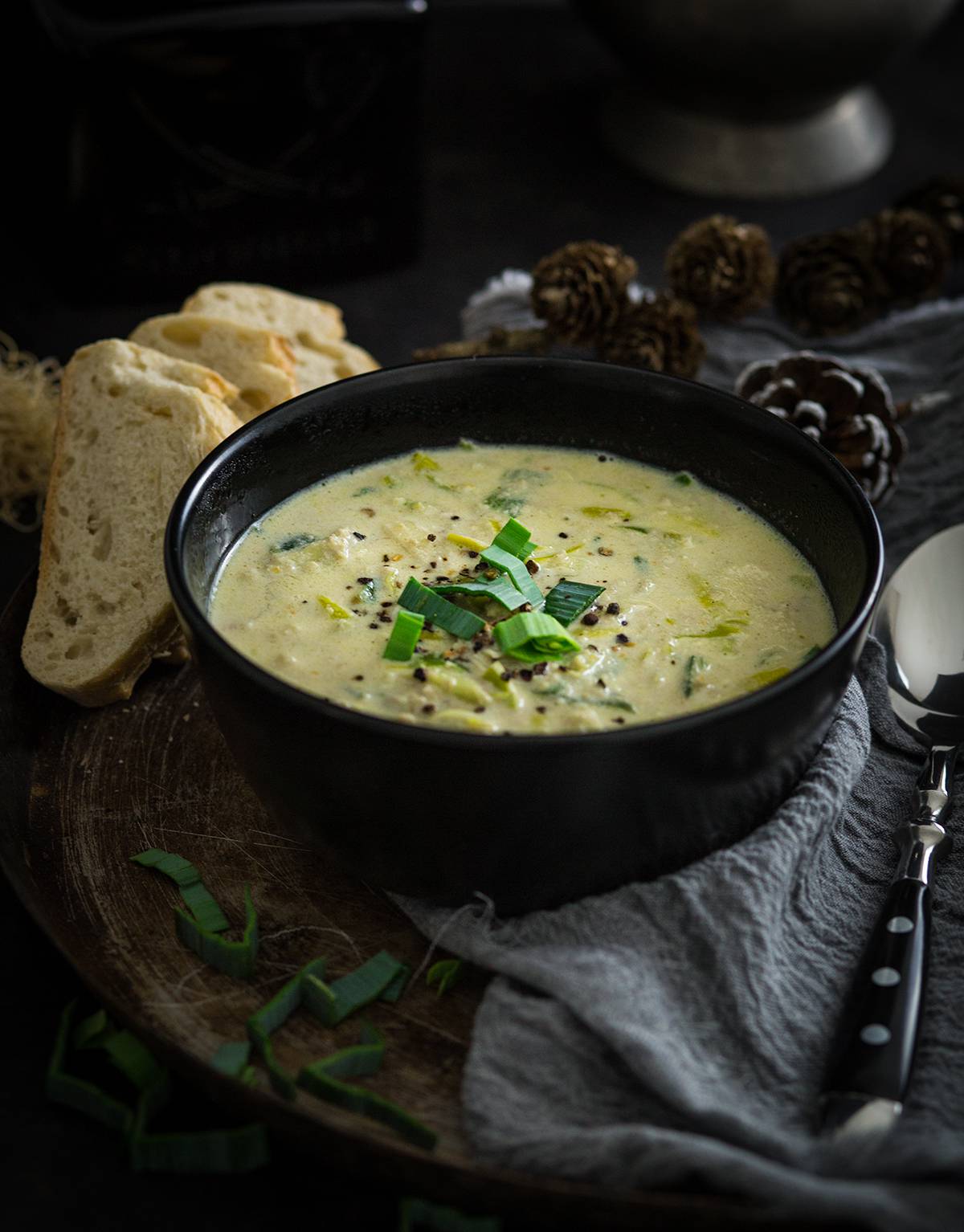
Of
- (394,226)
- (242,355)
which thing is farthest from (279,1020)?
(394,226)

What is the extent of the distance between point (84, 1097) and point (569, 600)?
0.85 metres

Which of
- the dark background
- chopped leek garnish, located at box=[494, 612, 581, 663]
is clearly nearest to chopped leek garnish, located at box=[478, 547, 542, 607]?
chopped leek garnish, located at box=[494, 612, 581, 663]

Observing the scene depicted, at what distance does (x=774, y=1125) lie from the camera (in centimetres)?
149

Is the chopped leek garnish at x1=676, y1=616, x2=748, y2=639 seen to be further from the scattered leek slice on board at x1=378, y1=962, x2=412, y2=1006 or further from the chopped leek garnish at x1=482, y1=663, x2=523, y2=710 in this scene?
the scattered leek slice on board at x1=378, y1=962, x2=412, y2=1006

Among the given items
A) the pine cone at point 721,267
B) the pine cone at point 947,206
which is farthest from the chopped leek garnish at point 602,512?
the pine cone at point 947,206

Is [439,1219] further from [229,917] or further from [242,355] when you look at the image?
[242,355]

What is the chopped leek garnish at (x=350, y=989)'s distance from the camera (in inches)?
64.5

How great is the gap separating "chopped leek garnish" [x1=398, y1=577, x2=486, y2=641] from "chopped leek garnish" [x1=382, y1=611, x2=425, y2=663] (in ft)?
0.19

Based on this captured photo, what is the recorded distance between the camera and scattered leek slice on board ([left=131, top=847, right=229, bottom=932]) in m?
1.77

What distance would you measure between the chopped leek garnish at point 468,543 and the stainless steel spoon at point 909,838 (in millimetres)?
628

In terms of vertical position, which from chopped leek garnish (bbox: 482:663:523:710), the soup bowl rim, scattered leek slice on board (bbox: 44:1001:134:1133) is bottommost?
scattered leek slice on board (bbox: 44:1001:134:1133)

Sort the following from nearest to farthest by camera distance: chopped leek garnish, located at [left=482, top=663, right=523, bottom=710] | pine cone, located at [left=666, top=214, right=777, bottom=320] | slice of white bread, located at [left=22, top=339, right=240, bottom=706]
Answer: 1. chopped leek garnish, located at [left=482, top=663, right=523, bottom=710]
2. slice of white bread, located at [left=22, top=339, right=240, bottom=706]
3. pine cone, located at [left=666, top=214, right=777, bottom=320]

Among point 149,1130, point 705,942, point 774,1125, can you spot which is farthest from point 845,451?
point 149,1130

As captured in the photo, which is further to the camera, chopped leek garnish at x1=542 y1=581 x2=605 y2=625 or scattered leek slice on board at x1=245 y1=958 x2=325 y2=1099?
chopped leek garnish at x1=542 y1=581 x2=605 y2=625
